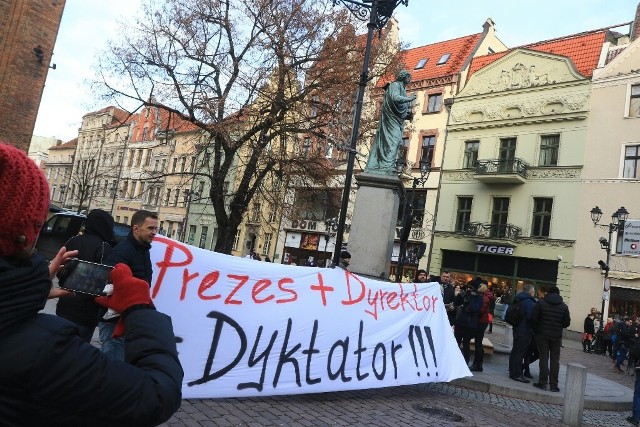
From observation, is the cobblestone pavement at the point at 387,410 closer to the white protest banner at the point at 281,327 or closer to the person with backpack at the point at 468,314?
the white protest banner at the point at 281,327

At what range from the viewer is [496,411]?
7.12 meters

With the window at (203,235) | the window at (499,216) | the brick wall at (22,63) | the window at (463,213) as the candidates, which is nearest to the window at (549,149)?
the window at (499,216)

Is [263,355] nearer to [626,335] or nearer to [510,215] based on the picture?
[626,335]

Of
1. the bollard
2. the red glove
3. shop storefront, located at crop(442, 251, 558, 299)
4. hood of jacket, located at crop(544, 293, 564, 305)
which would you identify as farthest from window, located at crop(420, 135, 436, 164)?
the red glove

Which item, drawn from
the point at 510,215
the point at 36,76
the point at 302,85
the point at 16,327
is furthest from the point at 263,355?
the point at 510,215

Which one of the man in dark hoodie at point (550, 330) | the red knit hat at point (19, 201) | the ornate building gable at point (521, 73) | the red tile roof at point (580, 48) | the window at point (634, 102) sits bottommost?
the man in dark hoodie at point (550, 330)

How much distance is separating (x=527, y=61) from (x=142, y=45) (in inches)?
938

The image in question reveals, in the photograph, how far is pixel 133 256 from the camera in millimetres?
4152

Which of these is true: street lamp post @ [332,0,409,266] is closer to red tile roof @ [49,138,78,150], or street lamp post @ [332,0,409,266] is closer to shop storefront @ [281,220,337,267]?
shop storefront @ [281,220,337,267]

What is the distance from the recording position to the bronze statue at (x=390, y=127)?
995 cm

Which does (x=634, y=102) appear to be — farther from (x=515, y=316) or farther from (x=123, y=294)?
(x=123, y=294)

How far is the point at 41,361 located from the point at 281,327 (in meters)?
4.48

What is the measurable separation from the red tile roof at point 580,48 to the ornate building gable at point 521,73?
0.48 meters

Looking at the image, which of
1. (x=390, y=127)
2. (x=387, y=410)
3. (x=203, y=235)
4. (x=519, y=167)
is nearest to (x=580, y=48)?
(x=519, y=167)
